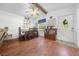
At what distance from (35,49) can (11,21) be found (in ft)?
1.90

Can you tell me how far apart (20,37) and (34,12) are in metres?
0.46

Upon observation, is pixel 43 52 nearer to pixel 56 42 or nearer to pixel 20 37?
pixel 56 42

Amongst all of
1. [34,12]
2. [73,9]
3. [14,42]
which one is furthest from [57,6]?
[14,42]

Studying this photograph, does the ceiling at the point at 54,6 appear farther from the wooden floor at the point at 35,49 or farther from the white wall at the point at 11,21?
the wooden floor at the point at 35,49

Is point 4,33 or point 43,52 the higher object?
point 4,33

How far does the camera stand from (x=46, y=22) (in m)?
1.86

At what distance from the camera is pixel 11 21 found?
1821 millimetres

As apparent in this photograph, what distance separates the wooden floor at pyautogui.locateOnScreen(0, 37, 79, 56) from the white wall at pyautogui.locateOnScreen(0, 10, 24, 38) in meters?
0.16

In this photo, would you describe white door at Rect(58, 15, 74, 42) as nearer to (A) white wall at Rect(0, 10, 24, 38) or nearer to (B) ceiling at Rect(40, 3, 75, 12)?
(B) ceiling at Rect(40, 3, 75, 12)

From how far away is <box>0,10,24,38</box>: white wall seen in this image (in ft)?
5.91

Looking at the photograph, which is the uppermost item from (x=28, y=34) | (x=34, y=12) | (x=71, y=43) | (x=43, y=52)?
(x=34, y=12)

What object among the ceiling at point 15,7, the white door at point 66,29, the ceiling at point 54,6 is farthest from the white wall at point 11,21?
the white door at point 66,29

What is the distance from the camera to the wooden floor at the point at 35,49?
5.97 ft

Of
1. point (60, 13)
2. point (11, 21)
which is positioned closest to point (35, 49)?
point (11, 21)
